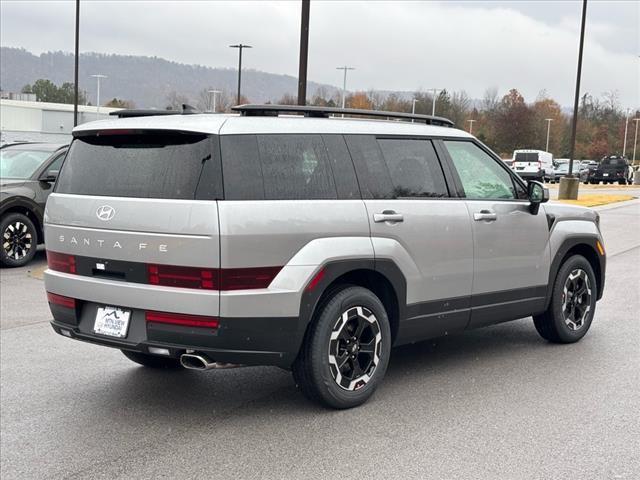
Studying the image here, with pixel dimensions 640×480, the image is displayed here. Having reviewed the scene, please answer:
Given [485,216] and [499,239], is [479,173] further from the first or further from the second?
[499,239]

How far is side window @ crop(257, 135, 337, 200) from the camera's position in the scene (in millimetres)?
4734

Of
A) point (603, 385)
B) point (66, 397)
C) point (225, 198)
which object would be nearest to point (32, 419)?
point (66, 397)

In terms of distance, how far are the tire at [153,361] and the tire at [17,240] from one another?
620cm

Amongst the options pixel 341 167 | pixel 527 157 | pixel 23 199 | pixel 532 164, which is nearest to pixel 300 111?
pixel 341 167

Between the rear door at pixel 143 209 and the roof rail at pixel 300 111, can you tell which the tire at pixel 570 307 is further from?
the rear door at pixel 143 209

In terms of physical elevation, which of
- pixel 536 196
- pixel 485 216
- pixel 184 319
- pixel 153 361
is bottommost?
pixel 153 361

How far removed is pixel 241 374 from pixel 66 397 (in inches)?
51.0

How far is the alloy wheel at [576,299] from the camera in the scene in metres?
6.88

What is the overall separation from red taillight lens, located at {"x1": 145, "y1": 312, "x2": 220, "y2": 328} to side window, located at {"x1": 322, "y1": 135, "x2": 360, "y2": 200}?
1.21 meters

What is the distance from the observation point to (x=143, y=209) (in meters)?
4.60

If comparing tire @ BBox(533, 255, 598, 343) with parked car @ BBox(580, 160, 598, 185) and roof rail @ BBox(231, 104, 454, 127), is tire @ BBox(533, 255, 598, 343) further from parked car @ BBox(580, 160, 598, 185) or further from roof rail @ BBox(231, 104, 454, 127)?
parked car @ BBox(580, 160, 598, 185)

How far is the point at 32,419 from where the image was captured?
5047 millimetres

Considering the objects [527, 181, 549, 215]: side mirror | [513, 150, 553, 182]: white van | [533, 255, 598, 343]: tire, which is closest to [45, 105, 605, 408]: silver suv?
[527, 181, 549, 215]: side mirror

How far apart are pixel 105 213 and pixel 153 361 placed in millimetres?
1679
